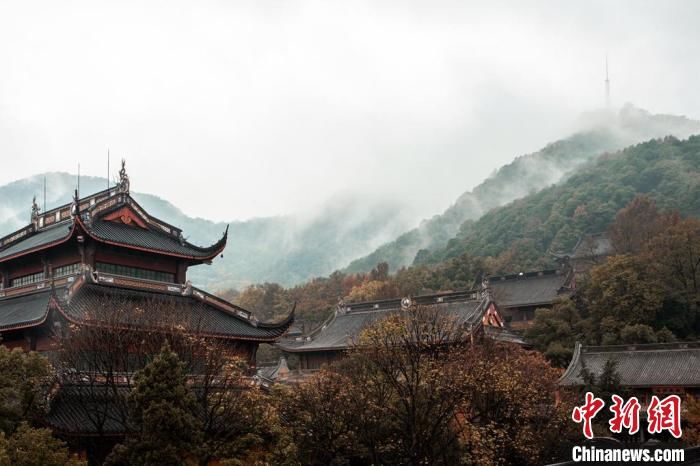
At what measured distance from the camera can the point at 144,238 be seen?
3125cm

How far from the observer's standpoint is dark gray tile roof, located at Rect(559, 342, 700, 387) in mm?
43188

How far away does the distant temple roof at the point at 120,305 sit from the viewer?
2430 centimetres

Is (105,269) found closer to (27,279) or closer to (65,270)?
(65,270)

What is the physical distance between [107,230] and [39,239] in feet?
13.1

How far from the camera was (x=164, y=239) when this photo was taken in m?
32.7

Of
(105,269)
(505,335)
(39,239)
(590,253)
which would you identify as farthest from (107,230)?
(590,253)

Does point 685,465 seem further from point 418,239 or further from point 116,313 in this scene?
point 418,239

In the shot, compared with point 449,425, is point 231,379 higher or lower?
higher

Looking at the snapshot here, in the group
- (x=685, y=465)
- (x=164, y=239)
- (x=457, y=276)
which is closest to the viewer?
(x=685, y=465)

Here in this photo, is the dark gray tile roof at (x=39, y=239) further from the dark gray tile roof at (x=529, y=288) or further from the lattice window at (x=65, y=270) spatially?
the dark gray tile roof at (x=529, y=288)

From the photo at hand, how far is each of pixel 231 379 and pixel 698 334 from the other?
45003 millimetres

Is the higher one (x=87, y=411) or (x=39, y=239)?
(x=39, y=239)

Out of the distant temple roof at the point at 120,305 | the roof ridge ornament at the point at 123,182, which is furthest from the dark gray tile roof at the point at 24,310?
the roof ridge ornament at the point at 123,182

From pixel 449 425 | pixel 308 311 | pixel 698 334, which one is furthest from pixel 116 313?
pixel 308 311
